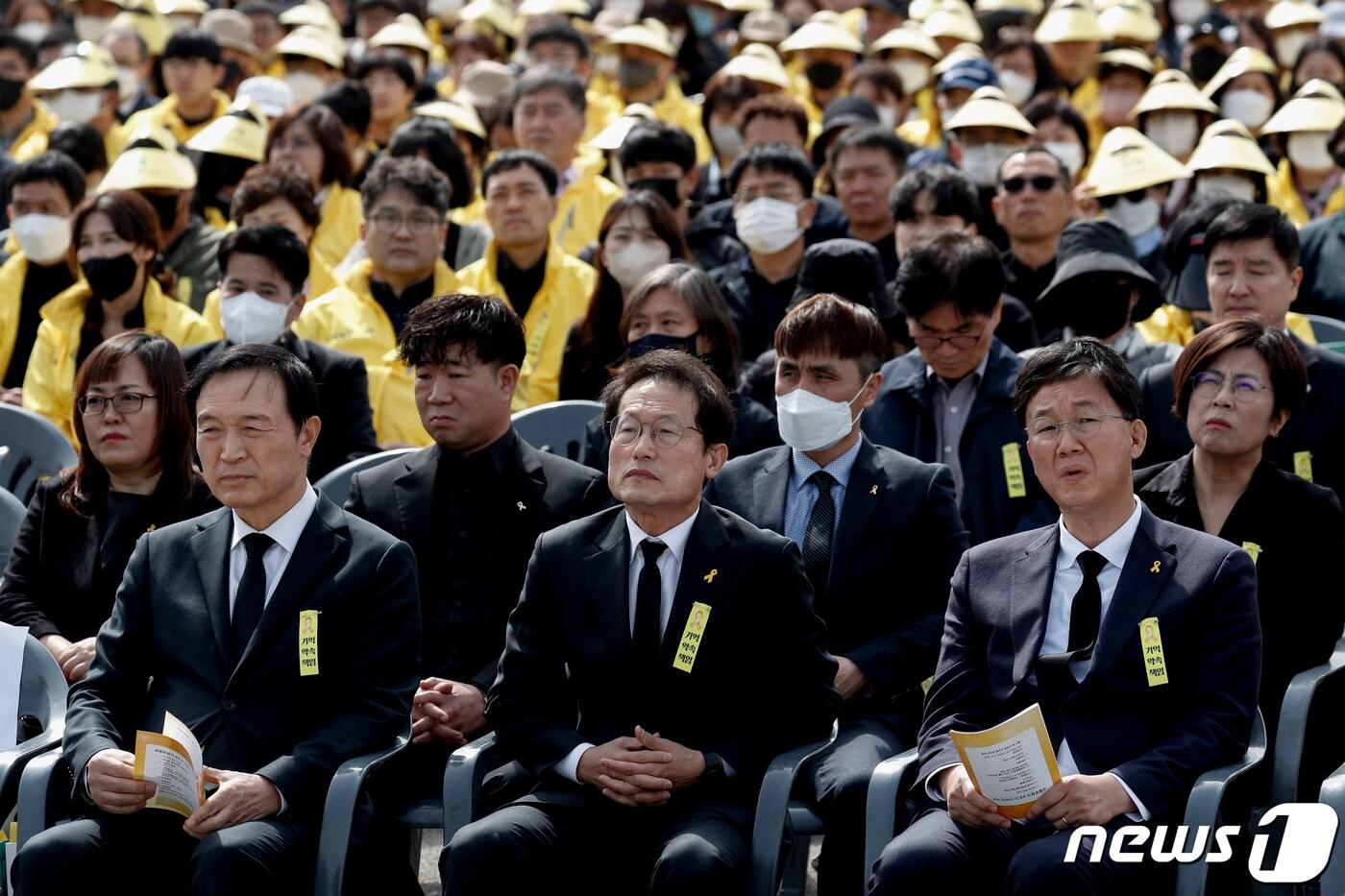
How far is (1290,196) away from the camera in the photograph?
32.0 feet

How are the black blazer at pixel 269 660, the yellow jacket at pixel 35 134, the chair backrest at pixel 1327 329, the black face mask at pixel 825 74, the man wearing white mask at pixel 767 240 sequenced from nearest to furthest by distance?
the black blazer at pixel 269 660 < the chair backrest at pixel 1327 329 < the man wearing white mask at pixel 767 240 < the yellow jacket at pixel 35 134 < the black face mask at pixel 825 74

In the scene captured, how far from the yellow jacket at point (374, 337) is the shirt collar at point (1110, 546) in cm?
343

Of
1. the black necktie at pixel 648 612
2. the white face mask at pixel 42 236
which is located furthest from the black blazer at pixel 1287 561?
the white face mask at pixel 42 236

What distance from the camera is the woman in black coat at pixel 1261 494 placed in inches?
196

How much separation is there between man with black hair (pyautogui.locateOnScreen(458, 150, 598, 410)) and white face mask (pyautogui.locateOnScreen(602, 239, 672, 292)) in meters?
0.43

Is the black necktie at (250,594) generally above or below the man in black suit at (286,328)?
below

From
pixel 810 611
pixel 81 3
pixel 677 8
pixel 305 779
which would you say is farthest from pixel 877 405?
pixel 81 3

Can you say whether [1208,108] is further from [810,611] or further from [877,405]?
[810,611]

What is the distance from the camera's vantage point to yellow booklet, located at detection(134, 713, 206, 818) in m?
4.35

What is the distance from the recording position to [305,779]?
15.1 ft

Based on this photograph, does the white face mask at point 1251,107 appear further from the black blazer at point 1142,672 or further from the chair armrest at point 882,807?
the chair armrest at point 882,807

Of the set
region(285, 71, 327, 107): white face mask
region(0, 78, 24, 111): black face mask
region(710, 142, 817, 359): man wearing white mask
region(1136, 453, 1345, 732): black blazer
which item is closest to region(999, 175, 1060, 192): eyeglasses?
region(710, 142, 817, 359): man wearing white mask

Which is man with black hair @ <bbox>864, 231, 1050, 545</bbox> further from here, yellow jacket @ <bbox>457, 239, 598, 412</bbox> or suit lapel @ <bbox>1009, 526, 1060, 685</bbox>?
yellow jacket @ <bbox>457, 239, 598, 412</bbox>

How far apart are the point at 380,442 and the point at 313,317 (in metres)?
0.69
